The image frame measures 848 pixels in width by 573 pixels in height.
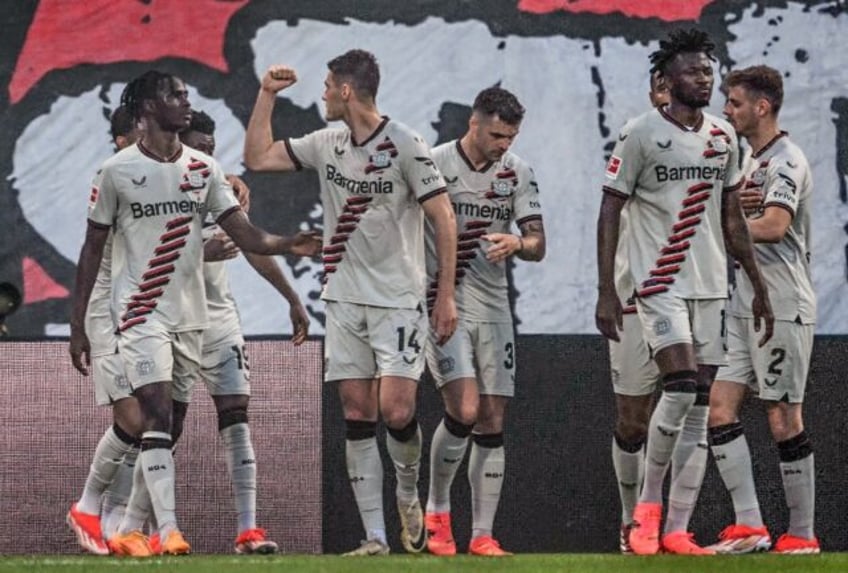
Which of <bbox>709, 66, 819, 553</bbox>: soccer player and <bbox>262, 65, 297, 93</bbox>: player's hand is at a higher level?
<bbox>262, 65, 297, 93</bbox>: player's hand

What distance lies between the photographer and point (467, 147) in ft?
38.0

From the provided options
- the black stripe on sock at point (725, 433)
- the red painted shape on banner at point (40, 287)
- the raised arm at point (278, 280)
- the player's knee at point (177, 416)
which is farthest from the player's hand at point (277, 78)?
the red painted shape on banner at point (40, 287)

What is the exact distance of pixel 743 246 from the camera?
35.6ft

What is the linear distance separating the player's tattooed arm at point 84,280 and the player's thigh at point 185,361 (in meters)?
0.45

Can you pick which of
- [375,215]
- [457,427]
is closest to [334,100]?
[375,215]

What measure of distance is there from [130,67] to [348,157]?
10.8 feet

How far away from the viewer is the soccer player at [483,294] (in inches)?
449

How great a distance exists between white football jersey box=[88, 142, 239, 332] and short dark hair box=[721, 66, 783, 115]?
289cm

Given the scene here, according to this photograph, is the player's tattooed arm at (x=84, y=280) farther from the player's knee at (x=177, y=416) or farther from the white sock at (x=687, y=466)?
the white sock at (x=687, y=466)

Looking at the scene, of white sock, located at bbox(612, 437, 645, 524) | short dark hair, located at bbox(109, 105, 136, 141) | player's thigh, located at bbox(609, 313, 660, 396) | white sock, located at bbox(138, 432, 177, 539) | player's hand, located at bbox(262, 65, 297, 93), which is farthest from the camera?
short dark hair, located at bbox(109, 105, 136, 141)

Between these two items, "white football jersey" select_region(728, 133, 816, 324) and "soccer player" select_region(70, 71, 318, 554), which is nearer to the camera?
"soccer player" select_region(70, 71, 318, 554)

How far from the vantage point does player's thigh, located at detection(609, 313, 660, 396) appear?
11.5 metres

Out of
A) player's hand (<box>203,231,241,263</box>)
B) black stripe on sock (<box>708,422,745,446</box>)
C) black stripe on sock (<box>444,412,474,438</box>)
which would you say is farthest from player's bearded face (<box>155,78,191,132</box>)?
black stripe on sock (<box>708,422,745,446</box>)

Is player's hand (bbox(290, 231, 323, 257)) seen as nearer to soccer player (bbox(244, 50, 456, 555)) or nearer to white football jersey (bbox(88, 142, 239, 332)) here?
soccer player (bbox(244, 50, 456, 555))
